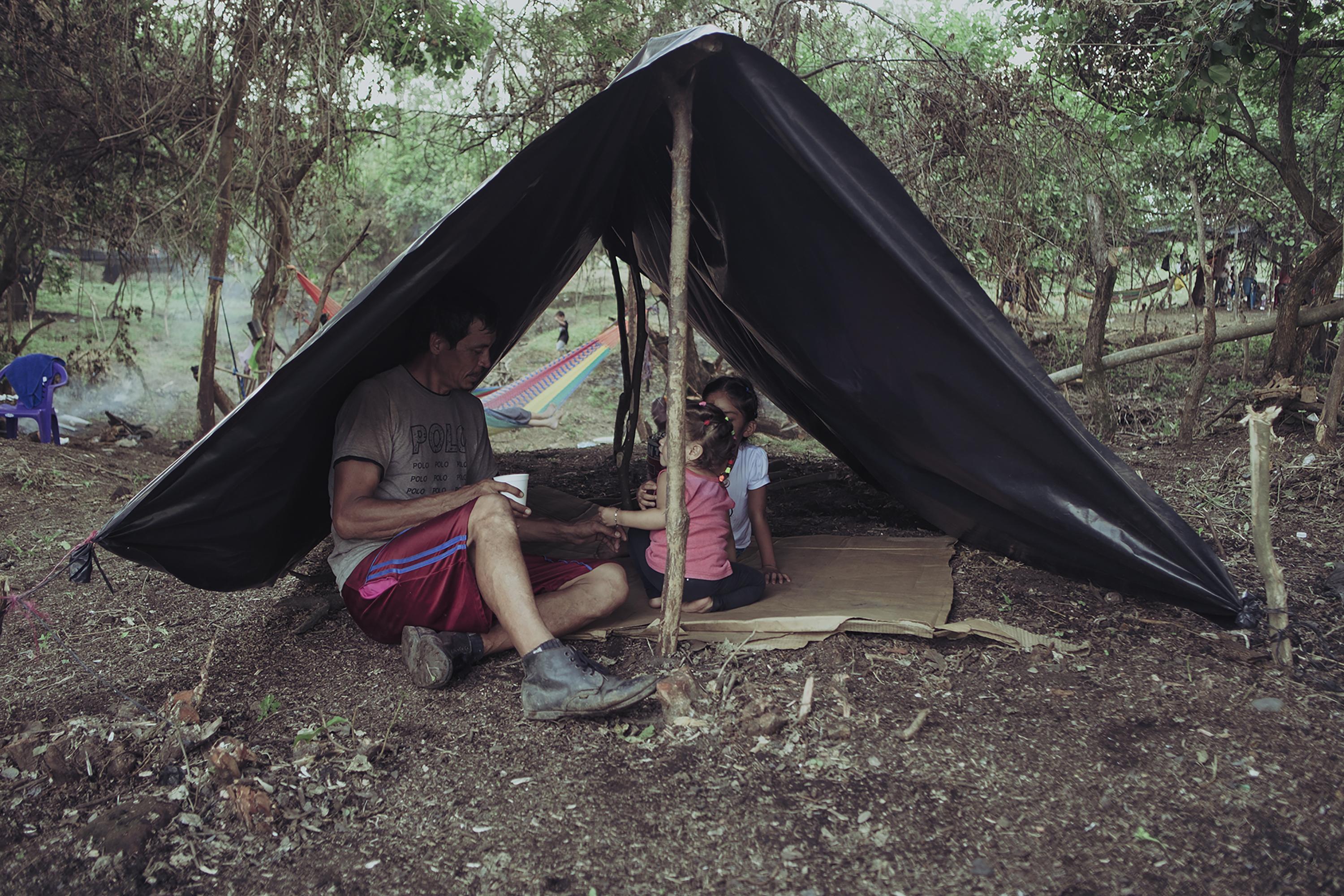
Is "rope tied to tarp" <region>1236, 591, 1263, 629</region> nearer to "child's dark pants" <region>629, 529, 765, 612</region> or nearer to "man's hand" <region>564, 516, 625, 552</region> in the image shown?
"child's dark pants" <region>629, 529, 765, 612</region>

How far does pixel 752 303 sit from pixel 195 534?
1831mm

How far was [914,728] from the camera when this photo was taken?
209 centimetres

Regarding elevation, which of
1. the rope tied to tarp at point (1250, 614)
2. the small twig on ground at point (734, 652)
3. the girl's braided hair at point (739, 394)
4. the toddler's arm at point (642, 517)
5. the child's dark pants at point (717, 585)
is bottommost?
the small twig on ground at point (734, 652)

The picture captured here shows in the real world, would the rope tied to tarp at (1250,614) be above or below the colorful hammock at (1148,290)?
below

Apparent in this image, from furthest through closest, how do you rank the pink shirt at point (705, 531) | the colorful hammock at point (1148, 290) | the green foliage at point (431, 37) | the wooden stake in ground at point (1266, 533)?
the colorful hammock at point (1148, 290), the green foliage at point (431, 37), the pink shirt at point (705, 531), the wooden stake in ground at point (1266, 533)

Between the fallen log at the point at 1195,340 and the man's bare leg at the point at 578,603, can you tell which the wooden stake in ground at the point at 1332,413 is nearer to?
the fallen log at the point at 1195,340

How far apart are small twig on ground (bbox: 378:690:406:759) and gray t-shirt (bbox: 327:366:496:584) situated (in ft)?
1.35

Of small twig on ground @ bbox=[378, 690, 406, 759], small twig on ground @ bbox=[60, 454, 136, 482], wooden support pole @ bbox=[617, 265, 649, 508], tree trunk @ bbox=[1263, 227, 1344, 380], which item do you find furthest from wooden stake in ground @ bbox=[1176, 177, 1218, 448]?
small twig on ground @ bbox=[60, 454, 136, 482]

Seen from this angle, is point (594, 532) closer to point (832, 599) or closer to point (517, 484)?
point (517, 484)

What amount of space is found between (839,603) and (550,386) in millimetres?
6660

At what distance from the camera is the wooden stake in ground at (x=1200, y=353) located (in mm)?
4984

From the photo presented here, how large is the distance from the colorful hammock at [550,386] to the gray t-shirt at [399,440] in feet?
19.8

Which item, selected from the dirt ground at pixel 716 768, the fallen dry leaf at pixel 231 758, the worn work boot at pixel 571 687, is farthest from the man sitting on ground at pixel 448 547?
the fallen dry leaf at pixel 231 758

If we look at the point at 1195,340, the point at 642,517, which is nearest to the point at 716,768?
the point at 642,517
